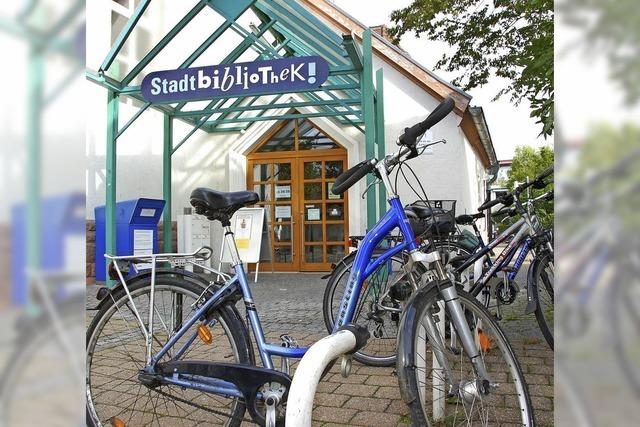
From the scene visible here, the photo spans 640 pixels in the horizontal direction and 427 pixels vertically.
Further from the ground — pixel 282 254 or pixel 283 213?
pixel 283 213

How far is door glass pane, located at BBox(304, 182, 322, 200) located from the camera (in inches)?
420

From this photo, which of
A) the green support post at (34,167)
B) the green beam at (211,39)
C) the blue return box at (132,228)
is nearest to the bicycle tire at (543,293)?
the green support post at (34,167)

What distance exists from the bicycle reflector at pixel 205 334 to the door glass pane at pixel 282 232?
858 centimetres

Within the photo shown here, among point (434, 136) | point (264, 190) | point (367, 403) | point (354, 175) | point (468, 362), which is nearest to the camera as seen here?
point (468, 362)

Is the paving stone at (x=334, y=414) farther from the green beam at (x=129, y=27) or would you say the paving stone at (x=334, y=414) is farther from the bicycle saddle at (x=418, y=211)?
the green beam at (x=129, y=27)

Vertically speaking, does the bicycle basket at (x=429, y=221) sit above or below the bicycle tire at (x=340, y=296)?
above

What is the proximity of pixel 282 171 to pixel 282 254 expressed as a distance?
1.70m

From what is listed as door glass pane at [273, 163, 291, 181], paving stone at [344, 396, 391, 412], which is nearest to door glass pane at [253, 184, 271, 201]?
door glass pane at [273, 163, 291, 181]

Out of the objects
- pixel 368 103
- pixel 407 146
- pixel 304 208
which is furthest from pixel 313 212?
pixel 407 146

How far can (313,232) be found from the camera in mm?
10688

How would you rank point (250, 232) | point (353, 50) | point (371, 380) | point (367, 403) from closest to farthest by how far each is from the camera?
point (367, 403), point (371, 380), point (353, 50), point (250, 232)

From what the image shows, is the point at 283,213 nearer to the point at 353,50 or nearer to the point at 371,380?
the point at 353,50

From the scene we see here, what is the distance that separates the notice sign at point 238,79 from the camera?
6059mm

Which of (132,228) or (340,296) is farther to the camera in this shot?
(132,228)
